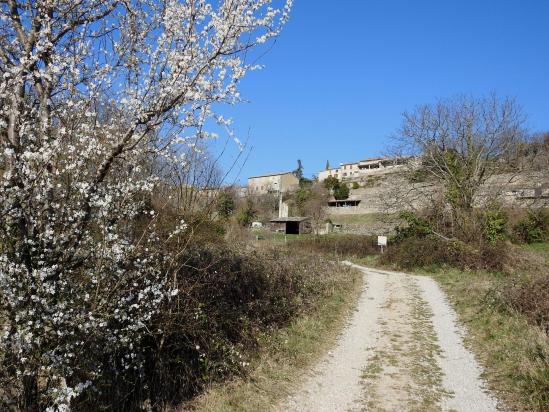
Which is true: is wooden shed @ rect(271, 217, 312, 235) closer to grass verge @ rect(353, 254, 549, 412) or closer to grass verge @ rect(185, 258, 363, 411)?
grass verge @ rect(353, 254, 549, 412)

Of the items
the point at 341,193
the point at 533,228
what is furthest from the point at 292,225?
the point at 533,228

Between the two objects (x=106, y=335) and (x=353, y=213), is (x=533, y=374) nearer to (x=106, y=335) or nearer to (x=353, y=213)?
(x=106, y=335)

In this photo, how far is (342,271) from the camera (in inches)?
777

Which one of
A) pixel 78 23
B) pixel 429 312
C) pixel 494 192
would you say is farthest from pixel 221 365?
pixel 494 192

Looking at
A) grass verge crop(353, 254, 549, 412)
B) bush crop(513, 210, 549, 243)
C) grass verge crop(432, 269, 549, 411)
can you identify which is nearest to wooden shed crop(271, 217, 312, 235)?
bush crop(513, 210, 549, 243)

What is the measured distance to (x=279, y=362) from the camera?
337 inches

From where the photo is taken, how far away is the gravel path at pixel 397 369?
6977mm

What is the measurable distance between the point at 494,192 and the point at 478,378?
23823 millimetres

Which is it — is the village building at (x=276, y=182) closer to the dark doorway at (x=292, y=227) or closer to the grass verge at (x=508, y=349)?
the dark doorway at (x=292, y=227)

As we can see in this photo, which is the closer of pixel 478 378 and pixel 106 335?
pixel 106 335

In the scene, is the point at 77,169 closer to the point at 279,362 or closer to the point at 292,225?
the point at 279,362

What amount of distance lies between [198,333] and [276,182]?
3385 inches

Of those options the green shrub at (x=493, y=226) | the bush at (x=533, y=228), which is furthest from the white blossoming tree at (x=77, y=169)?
the bush at (x=533, y=228)

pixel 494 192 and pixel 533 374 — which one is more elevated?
pixel 494 192
